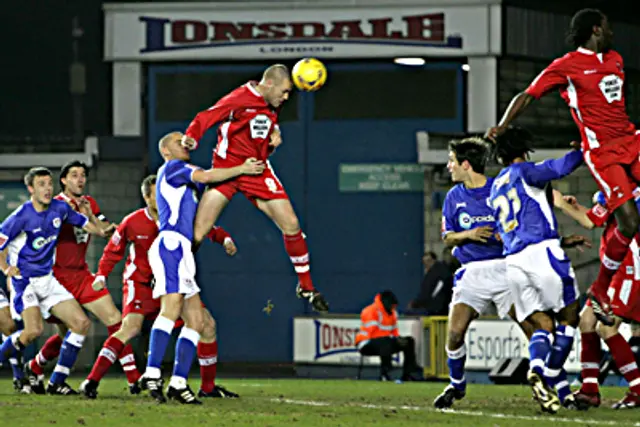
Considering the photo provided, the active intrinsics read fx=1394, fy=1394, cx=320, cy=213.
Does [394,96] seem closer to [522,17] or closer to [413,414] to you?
[522,17]

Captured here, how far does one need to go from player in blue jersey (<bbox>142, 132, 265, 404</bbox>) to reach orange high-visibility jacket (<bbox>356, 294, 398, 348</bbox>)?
915cm

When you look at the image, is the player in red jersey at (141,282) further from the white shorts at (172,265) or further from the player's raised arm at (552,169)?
the player's raised arm at (552,169)

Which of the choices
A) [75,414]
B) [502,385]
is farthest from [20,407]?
[502,385]

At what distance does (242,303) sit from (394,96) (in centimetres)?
500

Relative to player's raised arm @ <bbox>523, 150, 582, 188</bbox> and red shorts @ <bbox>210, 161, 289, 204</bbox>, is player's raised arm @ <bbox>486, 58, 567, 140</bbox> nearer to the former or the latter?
player's raised arm @ <bbox>523, 150, 582, 188</bbox>

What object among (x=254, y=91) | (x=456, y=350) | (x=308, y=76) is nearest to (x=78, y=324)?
(x=254, y=91)

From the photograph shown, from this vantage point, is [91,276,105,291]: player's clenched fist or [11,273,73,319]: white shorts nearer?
[91,276,105,291]: player's clenched fist

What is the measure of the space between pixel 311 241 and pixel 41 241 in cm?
1400

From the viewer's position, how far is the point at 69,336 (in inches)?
514

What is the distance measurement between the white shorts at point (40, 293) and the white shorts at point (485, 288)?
421 cm

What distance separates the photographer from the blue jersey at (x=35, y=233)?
43.5ft

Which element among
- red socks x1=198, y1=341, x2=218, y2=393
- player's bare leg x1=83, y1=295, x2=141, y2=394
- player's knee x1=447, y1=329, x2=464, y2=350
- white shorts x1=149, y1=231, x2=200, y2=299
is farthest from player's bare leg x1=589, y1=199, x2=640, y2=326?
player's bare leg x1=83, y1=295, x2=141, y2=394

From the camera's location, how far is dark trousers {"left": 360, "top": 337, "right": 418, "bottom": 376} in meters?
19.8

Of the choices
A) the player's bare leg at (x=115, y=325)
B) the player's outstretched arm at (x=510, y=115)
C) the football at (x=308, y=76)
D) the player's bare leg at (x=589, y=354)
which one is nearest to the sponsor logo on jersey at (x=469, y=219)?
the player's outstretched arm at (x=510, y=115)
